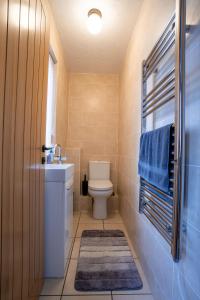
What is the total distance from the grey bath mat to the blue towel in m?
0.84

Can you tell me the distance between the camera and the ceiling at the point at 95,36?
71.4 inches

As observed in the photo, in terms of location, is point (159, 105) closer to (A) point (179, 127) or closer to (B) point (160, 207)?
(A) point (179, 127)

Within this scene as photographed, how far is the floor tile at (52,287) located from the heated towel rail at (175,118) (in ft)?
2.79

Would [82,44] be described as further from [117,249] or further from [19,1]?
[117,249]

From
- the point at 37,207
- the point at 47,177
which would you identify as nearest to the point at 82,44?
the point at 47,177

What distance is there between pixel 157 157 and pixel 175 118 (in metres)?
0.34

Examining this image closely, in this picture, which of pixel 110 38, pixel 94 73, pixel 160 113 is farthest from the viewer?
pixel 94 73

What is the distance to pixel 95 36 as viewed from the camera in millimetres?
2287

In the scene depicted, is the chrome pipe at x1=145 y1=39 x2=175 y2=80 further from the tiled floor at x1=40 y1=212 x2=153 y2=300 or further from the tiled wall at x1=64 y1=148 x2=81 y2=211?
the tiled wall at x1=64 y1=148 x2=81 y2=211

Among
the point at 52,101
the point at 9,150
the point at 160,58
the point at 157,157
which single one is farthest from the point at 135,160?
the point at 9,150

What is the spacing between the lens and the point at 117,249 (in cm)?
190

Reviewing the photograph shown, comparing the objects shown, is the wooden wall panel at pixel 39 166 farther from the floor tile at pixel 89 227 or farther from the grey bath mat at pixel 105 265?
the floor tile at pixel 89 227

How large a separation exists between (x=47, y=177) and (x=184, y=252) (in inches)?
40.4

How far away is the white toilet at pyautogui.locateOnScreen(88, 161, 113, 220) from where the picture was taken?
8.48ft
